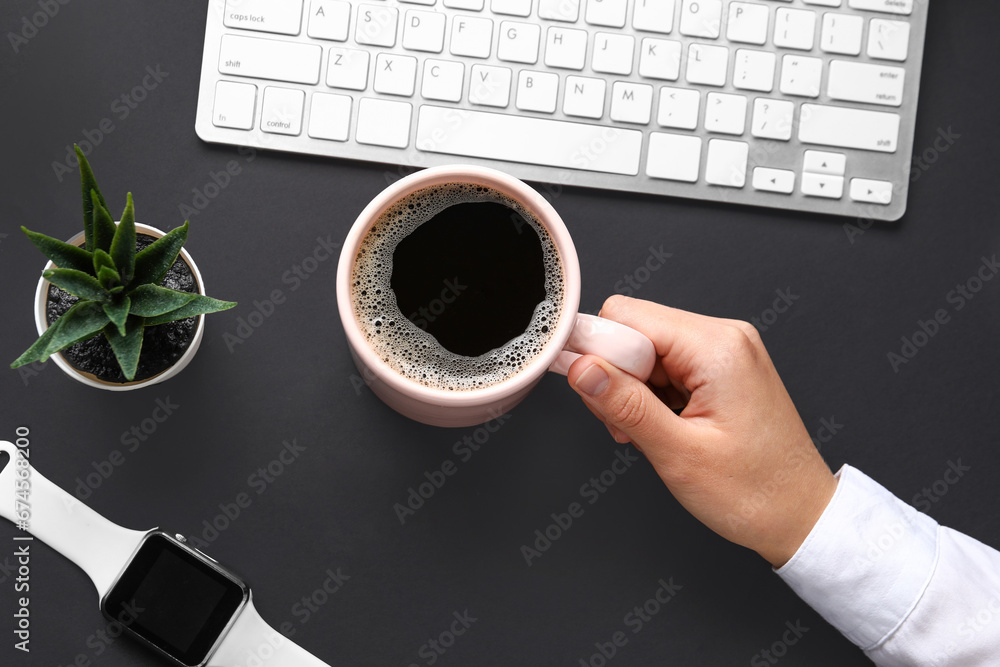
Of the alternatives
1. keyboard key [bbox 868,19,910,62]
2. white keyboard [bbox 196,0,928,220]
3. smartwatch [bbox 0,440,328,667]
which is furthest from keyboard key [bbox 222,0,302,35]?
keyboard key [bbox 868,19,910,62]

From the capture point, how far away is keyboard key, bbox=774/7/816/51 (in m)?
0.81

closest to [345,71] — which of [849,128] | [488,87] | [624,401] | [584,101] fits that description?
[488,87]

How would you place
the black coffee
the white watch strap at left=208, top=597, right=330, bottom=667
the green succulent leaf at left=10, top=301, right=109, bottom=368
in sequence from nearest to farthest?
the green succulent leaf at left=10, top=301, right=109, bottom=368 < the black coffee < the white watch strap at left=208, top=597, right=330, bottom=667

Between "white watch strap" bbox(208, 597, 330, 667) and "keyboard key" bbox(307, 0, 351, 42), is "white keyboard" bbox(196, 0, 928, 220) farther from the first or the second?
"white watch strap" bbox(208, 597, 330, 667)

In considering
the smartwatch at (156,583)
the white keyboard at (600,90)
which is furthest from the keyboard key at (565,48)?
the smartwatch at (156,583)

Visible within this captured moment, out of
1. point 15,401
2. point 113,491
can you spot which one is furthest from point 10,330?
point 113,491

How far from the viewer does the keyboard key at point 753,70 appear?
2.66 ft

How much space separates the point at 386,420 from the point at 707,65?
543mm

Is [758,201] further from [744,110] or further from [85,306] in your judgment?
[85,306]

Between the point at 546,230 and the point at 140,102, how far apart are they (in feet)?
1.72

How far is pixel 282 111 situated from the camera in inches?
31.0

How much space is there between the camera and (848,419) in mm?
854

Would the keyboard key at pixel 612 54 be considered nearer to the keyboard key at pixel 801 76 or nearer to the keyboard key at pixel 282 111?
the keyboard key at pixel 801 76

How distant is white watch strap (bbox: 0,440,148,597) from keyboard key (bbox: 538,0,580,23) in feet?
2.40
